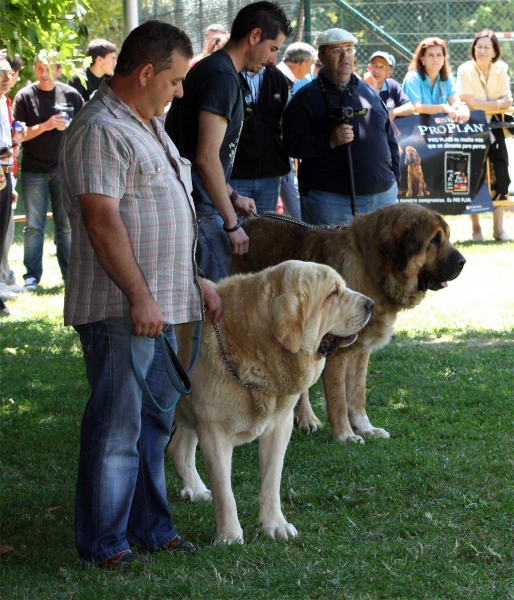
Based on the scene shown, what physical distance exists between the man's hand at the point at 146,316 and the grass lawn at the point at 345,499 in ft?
3.36

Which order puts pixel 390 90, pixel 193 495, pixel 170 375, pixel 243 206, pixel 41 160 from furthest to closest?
pixel 390 90
pixel 41 160
pixel 243 206
pixel 193 495
pixel 170 375

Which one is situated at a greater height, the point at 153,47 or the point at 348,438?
the point at 153,47

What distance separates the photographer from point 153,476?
13.4 feet

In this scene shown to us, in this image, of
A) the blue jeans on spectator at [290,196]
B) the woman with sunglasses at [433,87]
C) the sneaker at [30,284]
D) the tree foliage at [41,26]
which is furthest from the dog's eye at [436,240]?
the woman with sunglasses at [433,87]

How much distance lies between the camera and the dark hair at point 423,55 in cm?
1271

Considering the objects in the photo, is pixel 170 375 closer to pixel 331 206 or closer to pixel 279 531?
pixel 279 531

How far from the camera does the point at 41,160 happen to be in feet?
38.3

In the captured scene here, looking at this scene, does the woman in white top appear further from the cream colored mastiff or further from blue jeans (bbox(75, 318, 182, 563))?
blue jeans (bbox(75, 318, 182, 563))

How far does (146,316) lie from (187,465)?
1624mm

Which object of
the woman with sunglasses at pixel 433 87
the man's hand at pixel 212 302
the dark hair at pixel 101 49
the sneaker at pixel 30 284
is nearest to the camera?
the man's hand at pixel 212 302

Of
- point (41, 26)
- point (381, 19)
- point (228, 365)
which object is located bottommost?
point (228, 365)

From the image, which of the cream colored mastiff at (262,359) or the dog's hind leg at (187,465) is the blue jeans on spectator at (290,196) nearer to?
the dog's hind leg at (187,465)

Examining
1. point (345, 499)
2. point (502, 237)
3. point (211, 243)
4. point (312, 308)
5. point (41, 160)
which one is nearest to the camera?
point (312, 308)

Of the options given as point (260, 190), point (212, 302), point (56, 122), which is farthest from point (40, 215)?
point (212, 302)
